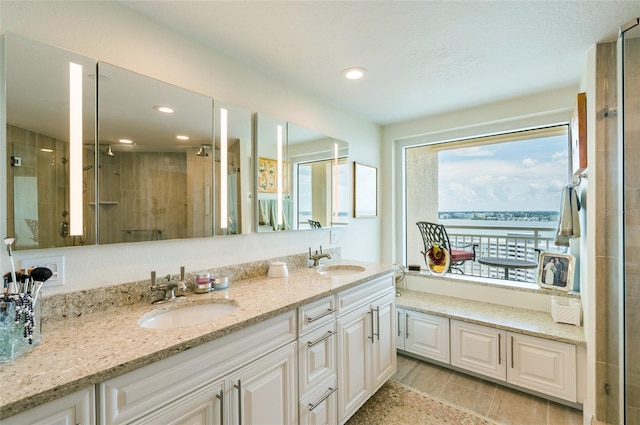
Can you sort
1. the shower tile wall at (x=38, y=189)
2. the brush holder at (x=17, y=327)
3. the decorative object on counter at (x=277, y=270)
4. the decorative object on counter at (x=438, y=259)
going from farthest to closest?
the decorative object on counter at (x=438, y=259)
the decorative object on counter at (x=277, y=270)
the shower tile wall at (x=38, y=189)
the brush holder at (x=17, y=327)

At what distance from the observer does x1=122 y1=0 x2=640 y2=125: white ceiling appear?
141 cm

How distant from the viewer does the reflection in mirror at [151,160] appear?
52.4 inches

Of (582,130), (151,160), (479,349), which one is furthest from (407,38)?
(479,349)

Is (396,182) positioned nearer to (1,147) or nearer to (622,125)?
(622,125)

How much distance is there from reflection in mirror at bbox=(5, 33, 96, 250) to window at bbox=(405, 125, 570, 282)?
303 centimetres

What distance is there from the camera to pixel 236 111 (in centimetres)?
184

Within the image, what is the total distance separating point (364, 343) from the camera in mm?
1942

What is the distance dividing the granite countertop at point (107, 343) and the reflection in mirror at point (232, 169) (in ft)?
1.51

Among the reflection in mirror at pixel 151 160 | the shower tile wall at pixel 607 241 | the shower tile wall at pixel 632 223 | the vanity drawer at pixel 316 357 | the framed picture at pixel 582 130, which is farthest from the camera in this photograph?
the framed picture at pixel 582 130

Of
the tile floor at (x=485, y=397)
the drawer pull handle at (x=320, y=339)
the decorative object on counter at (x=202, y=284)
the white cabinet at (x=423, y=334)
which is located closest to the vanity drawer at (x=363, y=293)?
the drawer pull handle at (x=320, y=339)

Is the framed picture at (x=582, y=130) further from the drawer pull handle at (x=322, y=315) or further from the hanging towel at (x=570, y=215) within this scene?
the drawer pull handle at (x=322, y=315)

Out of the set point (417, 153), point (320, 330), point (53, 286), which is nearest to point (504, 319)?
point (320, 330)

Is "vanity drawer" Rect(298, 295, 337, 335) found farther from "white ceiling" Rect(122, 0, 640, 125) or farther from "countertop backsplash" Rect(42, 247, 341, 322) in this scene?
"white ceiling" Rect(122, 0, 640, 125)

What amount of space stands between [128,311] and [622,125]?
2.79 m
